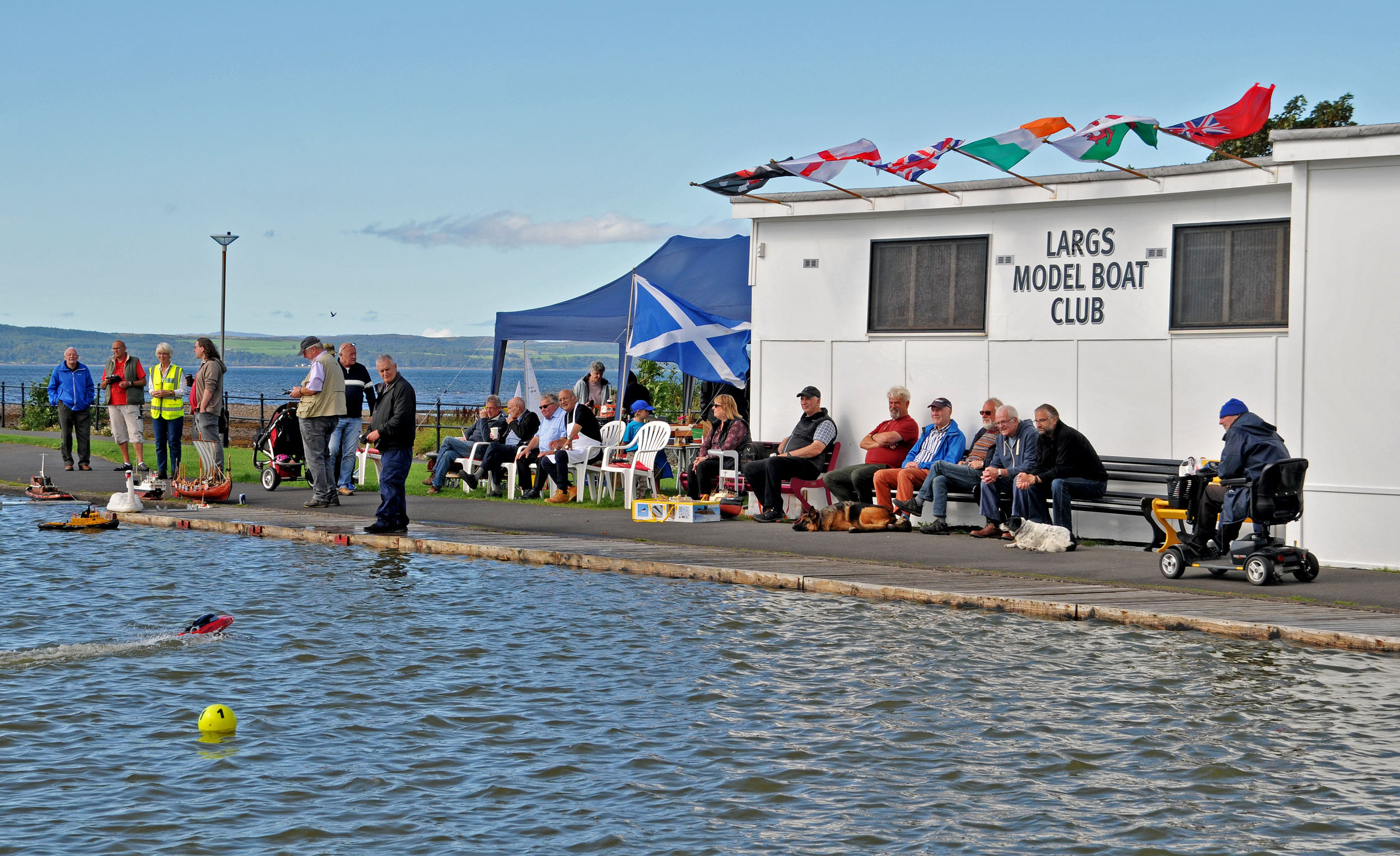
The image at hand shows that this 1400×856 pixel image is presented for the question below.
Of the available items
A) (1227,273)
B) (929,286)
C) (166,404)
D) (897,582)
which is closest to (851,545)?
(897,582)

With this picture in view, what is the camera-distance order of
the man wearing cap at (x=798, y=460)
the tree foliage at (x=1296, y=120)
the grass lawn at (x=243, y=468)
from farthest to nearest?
the tree foliage at (x=1296, y=120) → the grass lawn at (x=243, y=468) → the man wearing cap at (x=798, y=460)

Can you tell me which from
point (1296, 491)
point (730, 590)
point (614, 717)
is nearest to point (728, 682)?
point (614, 717)

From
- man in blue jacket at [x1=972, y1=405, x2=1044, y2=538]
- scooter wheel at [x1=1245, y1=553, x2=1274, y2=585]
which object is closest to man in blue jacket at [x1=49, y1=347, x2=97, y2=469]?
man in blue jacket at [x1=972, y1=405, x2=1044, y2=538]

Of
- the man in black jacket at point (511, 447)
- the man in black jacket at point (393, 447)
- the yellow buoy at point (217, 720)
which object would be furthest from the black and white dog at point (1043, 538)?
the yellow buoy at point (217, 720)

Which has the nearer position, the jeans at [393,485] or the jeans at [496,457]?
the jeans at [393,485]

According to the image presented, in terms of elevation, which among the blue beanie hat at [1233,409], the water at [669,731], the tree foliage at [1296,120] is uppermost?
the tree foliage at [1296,120]

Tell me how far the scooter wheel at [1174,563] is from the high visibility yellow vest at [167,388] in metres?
12.4

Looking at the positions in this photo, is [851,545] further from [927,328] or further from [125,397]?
[125,397]

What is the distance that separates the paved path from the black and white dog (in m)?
0.11

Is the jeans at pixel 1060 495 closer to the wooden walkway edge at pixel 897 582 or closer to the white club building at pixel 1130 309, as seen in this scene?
the white club building at pixel 1130 309

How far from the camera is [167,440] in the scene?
19078 millimetres

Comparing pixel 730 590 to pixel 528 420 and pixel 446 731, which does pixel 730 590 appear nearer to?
pixel 446 731

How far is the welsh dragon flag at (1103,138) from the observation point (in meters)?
13.1

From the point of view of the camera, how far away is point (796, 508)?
16.0m
